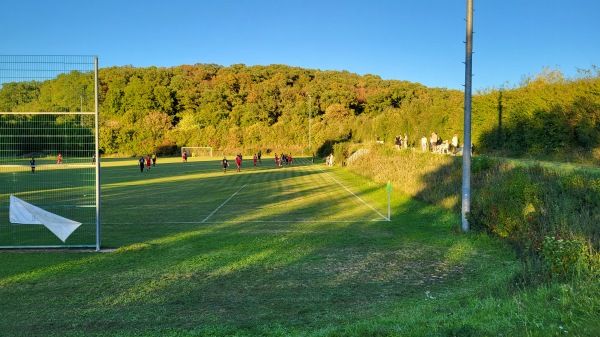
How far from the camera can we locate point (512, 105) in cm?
2252

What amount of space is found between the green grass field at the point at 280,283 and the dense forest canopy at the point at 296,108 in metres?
4.03

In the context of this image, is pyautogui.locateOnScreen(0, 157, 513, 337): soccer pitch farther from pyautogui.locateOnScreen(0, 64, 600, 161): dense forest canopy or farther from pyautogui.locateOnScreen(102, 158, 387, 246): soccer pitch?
pyautogui.locateOnScreen(0, 64, 600, 161): dense forest canopy

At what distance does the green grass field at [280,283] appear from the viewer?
5.33m

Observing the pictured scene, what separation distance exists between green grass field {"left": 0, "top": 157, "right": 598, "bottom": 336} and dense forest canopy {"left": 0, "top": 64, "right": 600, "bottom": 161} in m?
4.03

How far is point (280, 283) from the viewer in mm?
7457

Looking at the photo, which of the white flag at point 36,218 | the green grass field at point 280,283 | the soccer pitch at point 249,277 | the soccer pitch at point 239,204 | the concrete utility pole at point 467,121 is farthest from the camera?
the soccer pitch at point 239,204

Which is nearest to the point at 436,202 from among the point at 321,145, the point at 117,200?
the point at 117,200

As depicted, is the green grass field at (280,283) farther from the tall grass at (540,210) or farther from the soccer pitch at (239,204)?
the tall grass at (540,210)

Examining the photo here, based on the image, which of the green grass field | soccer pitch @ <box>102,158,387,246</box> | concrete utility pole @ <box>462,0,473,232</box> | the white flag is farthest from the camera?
soccer pitch @ <box>102,158,387,246</box>

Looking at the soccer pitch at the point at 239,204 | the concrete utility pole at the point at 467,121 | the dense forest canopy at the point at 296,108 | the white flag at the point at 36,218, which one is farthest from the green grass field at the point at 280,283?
the dense forest canopy at the point at 296,108

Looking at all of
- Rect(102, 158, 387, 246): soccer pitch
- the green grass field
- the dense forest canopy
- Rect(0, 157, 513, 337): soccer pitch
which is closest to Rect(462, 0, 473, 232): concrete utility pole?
the green grass field

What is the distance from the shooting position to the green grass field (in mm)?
5328

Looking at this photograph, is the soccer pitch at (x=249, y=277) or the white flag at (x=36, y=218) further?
the white flag at (x=36, y=218)

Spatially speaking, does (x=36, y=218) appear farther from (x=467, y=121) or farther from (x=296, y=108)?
(x=296, y=108)
